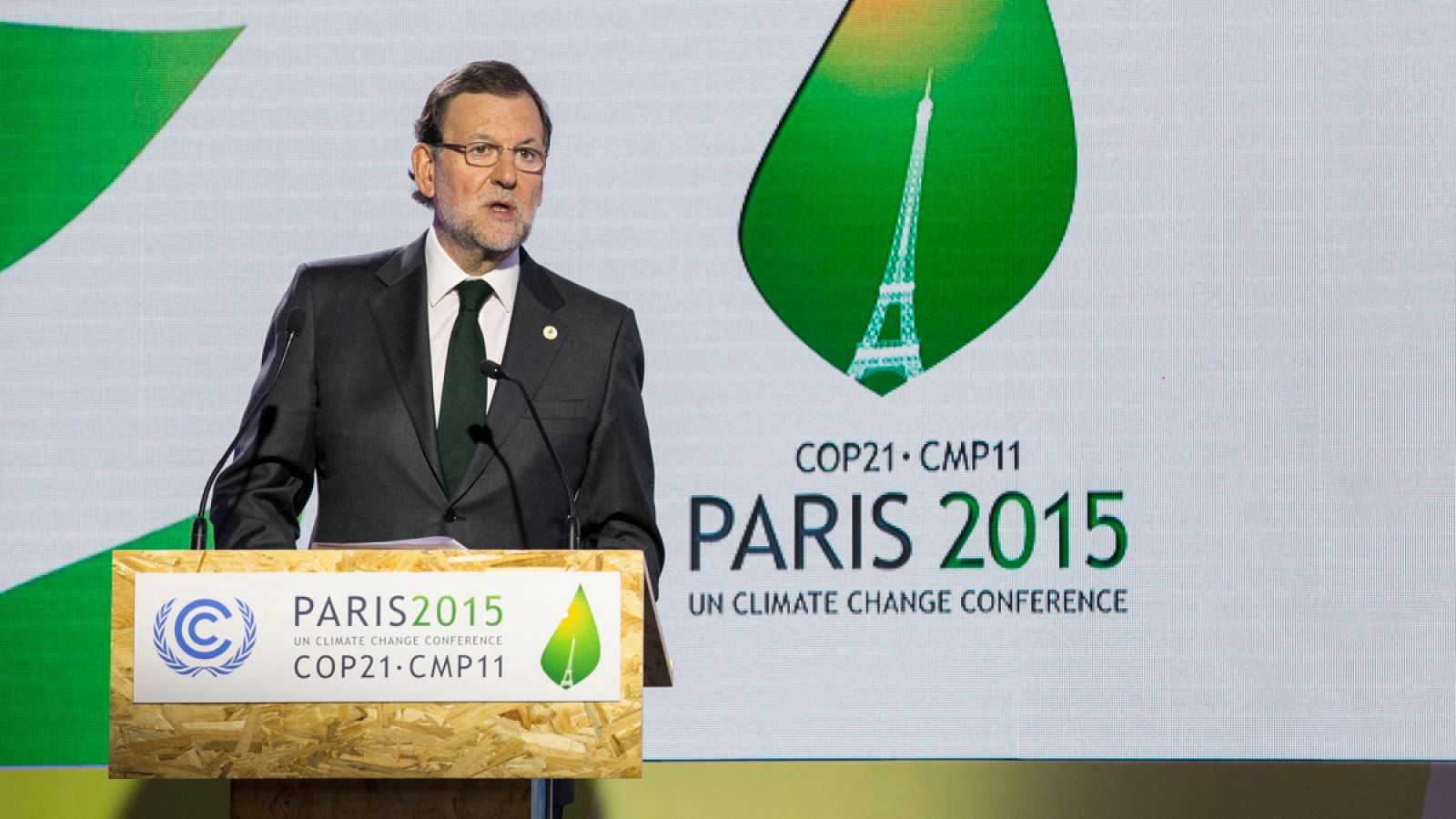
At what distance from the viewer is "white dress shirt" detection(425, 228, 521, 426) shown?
3.27 meters

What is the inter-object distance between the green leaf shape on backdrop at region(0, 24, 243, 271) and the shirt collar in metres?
1.20

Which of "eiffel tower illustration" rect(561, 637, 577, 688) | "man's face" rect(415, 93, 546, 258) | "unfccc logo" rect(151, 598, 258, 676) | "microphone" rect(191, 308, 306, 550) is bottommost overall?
"eiffel tower illustration" rect(561, 637, 577, 688)

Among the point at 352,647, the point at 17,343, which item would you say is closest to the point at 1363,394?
the point at 352,647

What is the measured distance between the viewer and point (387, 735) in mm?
2221

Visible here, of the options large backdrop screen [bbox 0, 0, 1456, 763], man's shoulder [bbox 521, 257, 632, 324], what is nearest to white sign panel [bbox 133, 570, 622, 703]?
man's shoulder [bbox 521, 257, 632, 324]

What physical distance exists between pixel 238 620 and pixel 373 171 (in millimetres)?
2178

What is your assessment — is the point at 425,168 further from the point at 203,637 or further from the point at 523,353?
the point at 203,637

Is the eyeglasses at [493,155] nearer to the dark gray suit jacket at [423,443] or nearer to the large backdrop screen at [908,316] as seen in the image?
the dark gray suit jacket at [423,443]

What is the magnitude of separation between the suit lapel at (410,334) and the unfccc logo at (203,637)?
87 cm

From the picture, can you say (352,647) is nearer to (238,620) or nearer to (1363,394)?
(238,620)

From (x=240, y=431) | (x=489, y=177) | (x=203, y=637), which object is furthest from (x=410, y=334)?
(x=203, y=637)

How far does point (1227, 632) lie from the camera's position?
3.99m

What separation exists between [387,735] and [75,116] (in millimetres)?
2611

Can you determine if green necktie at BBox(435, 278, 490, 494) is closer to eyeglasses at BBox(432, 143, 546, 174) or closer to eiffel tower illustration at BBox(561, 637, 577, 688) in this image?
eyeglasses at BBox(432, 143, 546, 174)
